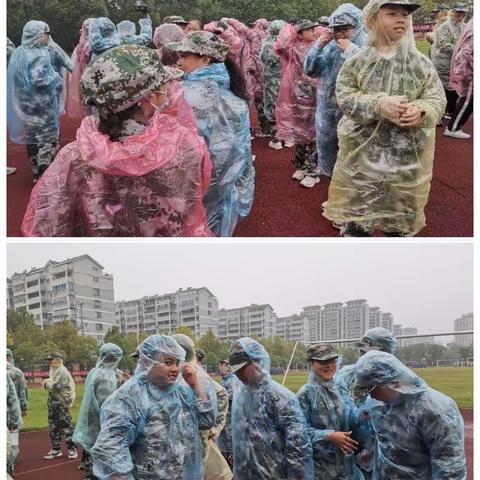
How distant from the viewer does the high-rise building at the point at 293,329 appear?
286cm

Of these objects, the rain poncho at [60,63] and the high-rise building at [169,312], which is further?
the rain poncho at [60,63]

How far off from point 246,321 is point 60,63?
220 cm

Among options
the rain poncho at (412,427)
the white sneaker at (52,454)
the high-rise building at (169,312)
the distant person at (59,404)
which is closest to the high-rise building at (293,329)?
the high-rise building at (169,312)

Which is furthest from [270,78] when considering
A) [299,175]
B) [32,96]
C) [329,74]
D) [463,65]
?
[32,96]

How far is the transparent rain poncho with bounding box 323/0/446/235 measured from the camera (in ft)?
8.48

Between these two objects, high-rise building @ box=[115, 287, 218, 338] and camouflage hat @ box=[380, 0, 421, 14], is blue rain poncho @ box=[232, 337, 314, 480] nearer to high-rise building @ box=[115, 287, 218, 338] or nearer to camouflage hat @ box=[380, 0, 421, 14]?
high-rise building @ box=[115, 287, 218, 338]

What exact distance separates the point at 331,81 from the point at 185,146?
1646 mm

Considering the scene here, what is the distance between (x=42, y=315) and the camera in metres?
2.85

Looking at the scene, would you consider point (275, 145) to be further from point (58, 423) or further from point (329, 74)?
point (58, 423)

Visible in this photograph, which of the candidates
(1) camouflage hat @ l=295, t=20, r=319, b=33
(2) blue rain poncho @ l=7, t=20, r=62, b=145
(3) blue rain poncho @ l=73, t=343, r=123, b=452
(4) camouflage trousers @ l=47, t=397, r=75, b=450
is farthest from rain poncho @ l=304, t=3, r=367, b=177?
(4) camouflage trousers @ l=47, t=397, r=75, b=450

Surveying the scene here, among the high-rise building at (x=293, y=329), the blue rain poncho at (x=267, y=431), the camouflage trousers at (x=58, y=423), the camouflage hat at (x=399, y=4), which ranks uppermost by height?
the camouflage hat at (x=399, y=4)

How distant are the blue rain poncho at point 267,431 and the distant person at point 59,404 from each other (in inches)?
33.6

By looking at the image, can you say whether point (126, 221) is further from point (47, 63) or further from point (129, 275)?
point (47, 63)

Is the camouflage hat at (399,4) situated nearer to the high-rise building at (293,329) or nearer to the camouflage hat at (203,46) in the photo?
the camouflage hat at (203,46)
